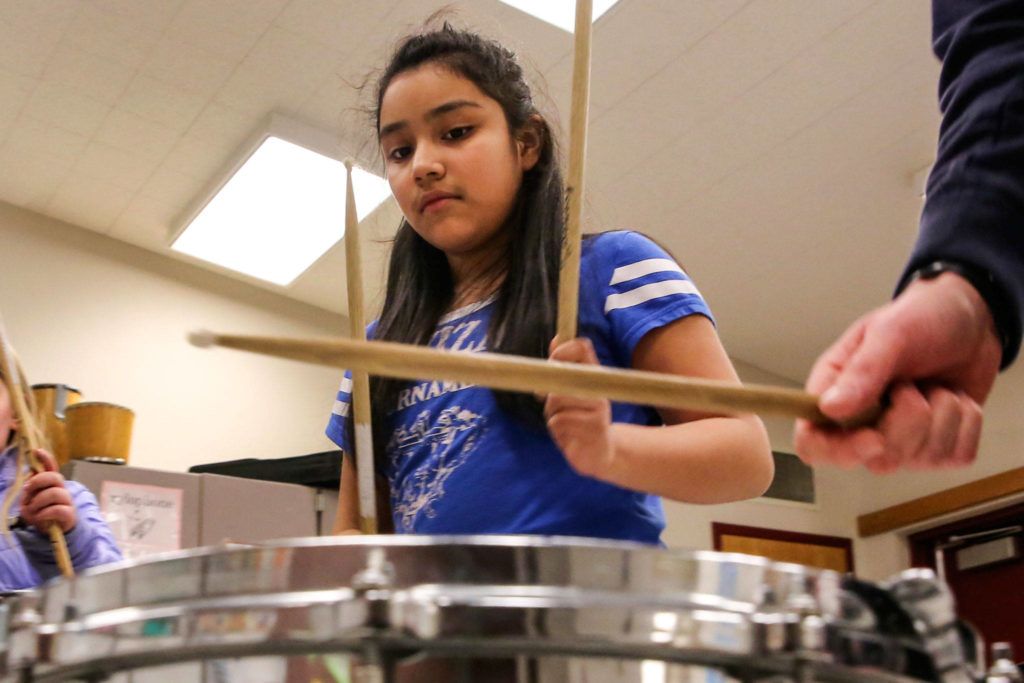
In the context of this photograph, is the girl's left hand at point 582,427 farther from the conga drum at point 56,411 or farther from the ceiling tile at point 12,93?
the ceiling tile at point 12,93

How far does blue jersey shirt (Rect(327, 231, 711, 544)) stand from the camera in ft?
2.78

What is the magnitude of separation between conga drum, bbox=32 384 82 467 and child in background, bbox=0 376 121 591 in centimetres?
86

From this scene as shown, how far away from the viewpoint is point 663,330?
2.94 feet

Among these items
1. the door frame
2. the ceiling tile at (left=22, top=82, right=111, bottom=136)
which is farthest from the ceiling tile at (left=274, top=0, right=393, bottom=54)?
the door frame

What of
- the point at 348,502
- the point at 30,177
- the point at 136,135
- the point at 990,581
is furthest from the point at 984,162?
the point at 990,581

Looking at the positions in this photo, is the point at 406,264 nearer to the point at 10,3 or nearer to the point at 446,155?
the point at 446,155

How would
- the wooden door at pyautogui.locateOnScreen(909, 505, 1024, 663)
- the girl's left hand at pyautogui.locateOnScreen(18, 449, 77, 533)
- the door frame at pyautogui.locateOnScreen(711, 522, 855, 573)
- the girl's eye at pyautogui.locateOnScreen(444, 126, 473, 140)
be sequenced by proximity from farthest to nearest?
the door frame at pyautogui.locateOnScreen(711, 522, 855, 573) → the wooden door at pyautogui.locateOnScreen(909, 505, 1024, 663) → the girl's left hand at pyautogui.locateOnScreen(18, 449, 77, 533) → the girl's eye at pyautogui.locateOnScreen(444, 126, 473, 140)

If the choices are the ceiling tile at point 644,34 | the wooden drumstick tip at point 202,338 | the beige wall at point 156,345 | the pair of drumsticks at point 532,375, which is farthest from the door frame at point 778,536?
the wooden drumstick tip at point 202,338

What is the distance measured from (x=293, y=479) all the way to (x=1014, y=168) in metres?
2.43

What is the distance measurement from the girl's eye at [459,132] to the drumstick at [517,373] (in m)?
0.55

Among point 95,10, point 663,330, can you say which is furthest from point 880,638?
point 95,10

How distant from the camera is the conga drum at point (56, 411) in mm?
2715

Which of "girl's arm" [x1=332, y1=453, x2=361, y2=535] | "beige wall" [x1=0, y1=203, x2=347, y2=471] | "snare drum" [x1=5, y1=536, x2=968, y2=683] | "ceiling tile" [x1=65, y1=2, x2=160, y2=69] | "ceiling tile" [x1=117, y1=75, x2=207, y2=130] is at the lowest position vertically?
"snare drum" [x1=5, y1=536, x2=968, y2=683]

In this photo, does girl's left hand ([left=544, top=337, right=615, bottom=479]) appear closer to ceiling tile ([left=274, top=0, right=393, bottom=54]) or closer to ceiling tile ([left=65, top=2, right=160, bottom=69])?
ceiling tile ([left=274, top=0, right=393, bottom=54])
